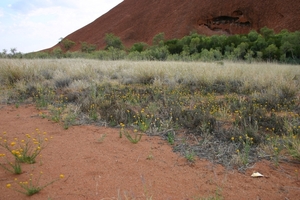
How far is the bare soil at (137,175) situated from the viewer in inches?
99.0

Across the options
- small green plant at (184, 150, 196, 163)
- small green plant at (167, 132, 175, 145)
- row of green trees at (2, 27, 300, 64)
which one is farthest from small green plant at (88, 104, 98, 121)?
row of green trees at (2, 27, 300, 64)

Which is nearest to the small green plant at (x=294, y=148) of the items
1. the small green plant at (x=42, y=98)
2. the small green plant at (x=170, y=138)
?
the small green plant at (x=170, y=138)

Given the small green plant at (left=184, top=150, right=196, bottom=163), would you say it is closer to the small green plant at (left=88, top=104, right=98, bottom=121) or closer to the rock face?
the small green plant at (left=88, top=104, right=98, bottom=121)

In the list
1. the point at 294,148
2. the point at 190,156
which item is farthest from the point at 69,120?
the point at 294,148

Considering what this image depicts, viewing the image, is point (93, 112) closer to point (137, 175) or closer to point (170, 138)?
point (170, 138)

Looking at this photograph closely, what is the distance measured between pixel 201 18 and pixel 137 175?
4168 cm

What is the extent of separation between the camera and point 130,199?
2.39 metres

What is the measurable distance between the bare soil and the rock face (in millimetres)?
35166

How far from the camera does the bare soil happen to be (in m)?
2.52

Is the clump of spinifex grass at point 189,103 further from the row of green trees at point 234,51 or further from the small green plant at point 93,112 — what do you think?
the row of green trees at point 234,51

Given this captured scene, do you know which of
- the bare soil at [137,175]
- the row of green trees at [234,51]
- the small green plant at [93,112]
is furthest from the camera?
the row of green trees at [234,51]

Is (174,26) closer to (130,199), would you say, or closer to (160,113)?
(160,113)

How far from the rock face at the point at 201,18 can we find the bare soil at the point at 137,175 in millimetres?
35166

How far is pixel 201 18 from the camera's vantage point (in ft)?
137
